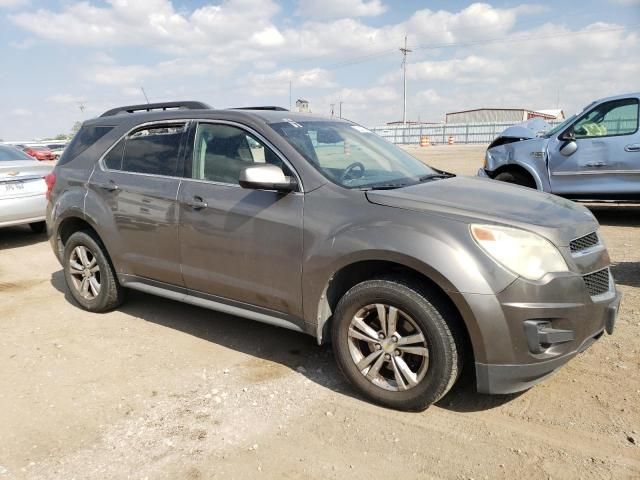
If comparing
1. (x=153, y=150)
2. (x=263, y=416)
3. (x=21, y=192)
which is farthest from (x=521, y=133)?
(x=21, y=192)

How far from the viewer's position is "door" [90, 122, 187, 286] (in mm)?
4215

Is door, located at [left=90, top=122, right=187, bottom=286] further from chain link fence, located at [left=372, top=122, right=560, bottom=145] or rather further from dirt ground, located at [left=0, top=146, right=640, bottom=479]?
chain link fence, located at [left=372, top=122, right=560, bottom=145]

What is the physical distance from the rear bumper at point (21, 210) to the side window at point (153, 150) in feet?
13.3

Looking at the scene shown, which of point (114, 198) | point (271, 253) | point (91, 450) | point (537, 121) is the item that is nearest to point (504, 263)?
point (271, 253)

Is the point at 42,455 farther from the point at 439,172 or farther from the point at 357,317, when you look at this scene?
the point at 439,172

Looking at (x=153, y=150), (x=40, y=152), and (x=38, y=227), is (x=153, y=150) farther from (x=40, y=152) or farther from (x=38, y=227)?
(x=40, y=152)

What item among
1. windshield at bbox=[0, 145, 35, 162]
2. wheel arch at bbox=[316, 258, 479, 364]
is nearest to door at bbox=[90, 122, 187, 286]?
wheel arch at bbox=[316, 258, 479, 364]

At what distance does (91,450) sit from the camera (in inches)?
116

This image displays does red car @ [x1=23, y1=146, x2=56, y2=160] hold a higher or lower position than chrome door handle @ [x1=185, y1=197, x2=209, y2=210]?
lower

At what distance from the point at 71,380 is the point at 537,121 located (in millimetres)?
8607

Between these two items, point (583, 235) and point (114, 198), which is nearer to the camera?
point (583, 235)

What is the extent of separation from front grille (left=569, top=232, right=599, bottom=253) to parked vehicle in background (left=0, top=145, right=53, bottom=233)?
7525 mm

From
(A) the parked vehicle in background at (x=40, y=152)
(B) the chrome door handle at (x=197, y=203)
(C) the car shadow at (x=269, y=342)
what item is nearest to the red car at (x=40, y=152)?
(A) the parked vehicle in background at (x=40, y=152)

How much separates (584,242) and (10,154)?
28.7 ft
